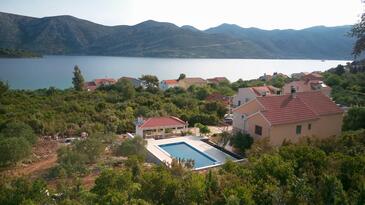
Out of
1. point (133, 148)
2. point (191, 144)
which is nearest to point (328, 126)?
point (191, 144)

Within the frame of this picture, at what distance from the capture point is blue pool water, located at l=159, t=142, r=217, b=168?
18341 mm

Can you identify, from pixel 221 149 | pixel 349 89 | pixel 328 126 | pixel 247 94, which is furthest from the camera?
pixel 349 89

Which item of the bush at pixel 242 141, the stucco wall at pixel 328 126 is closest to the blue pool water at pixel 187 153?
the bush at pixel 242 141

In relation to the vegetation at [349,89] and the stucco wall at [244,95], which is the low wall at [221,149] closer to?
the stucco wall at [244,95]

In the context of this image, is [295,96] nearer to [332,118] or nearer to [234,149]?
[332,118]

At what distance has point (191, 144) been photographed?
69.8ft

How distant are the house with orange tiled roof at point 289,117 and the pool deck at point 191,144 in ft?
7.00

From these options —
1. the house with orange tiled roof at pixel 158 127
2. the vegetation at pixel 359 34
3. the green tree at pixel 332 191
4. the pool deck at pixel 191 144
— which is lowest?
the pool deck at pixel 191 144

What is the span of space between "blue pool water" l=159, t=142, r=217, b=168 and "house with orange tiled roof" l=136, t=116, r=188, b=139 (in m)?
2.21

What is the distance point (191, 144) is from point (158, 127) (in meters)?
3.19

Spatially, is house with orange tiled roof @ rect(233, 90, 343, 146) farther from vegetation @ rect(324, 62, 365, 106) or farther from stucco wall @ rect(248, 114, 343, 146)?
vegetation @ rect(324, 62, 365, 106)

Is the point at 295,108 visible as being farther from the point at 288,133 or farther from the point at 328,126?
the point at 328,126

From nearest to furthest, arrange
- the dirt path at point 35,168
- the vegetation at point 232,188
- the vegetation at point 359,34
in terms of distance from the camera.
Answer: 1. the vegetation at point 232,188
2. the dirt path at point 35,168
3. the vegetation at point 359,34

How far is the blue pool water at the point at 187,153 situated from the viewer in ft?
60.2
